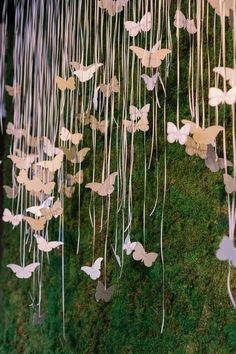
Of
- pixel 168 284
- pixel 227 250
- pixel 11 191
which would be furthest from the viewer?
pixel 11 191

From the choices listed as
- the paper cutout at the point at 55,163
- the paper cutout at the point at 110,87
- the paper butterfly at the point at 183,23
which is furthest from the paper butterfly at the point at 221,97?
the paper cutout at the point at 55,163

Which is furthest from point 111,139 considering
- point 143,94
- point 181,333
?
point 181,333

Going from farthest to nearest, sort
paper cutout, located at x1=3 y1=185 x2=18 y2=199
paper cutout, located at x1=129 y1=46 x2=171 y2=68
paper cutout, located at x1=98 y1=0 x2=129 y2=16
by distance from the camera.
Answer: paper cutout, located at x1=3 y1=185 x2=18 y2=199 → paper cutout, located at x1=98 y1=0 x2=129 y2=16 → paper cutout, located at x1=129 y1=46 x2=171 y2=68

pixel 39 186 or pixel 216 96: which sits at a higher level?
pixel 216 96

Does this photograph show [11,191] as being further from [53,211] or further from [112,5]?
[112,5]

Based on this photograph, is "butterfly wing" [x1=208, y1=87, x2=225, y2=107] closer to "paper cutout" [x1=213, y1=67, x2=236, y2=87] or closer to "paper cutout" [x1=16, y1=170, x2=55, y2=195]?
"paper cutout" [x1=213, y1=67, x2=236, y2=87]

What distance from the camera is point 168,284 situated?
1316 mm

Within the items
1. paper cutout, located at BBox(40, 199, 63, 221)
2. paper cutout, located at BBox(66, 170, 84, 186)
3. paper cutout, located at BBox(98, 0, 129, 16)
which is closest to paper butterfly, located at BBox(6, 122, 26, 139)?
paper cutout, located at BBox(66, 170, 84, 186)

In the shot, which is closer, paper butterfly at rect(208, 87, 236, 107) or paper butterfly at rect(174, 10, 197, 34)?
paper butterfly at rect(208, 87, 236, 107)

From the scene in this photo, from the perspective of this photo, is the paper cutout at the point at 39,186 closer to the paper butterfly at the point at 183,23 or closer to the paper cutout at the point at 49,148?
the paper cutout at the point at 49,148

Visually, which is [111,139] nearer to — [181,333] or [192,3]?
[192,3]

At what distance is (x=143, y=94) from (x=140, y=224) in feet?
1.31

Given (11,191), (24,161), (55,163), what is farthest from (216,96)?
(11,191)

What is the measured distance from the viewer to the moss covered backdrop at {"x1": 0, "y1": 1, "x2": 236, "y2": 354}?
4.06 feet
